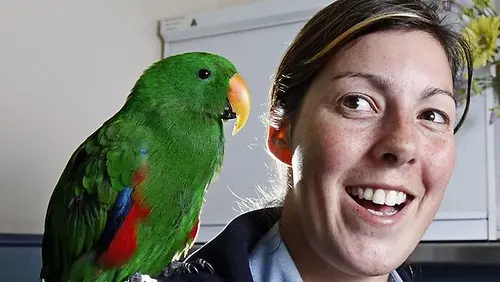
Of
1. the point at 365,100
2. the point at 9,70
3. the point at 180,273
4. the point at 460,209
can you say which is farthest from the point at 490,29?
the point at 9,70

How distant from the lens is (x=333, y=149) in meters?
0.80

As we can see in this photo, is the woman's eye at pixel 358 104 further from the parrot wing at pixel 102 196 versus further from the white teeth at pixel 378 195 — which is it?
the parrot wing at pixel 102 196

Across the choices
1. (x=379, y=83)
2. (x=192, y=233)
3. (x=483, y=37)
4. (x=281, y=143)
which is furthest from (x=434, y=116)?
(x=483, y=37)

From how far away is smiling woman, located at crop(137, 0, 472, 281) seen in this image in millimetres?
795

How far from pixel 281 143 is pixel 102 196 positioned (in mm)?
257

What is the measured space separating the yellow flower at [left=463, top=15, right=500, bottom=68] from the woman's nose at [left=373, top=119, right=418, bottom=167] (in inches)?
27.3

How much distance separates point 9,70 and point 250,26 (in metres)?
0.60

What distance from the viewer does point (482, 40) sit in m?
1.43

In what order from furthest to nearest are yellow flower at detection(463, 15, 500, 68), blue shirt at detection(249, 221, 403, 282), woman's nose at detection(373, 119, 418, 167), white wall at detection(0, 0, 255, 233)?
white wall at detection(0, 0, 255, 233) → yellow flower at detection(463, 15, 500, 68) → blue shirt at detection(249, 221, 403, 282) → woman's nose at detection(373, 119, 418, 167)

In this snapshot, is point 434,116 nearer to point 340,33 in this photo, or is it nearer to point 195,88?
point 340,33

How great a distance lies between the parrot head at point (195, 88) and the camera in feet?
2.93

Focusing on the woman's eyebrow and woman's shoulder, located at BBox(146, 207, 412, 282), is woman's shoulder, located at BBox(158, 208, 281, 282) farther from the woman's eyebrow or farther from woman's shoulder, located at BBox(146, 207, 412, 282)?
the woman's eyebrow

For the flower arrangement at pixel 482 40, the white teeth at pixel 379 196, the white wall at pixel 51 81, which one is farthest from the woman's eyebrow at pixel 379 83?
the white wall at pixel 51 81

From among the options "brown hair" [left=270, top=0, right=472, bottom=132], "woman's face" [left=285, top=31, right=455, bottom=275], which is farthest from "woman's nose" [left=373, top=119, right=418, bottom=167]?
"brown hair" [left=270, top=0, right=472, bottom=132]
